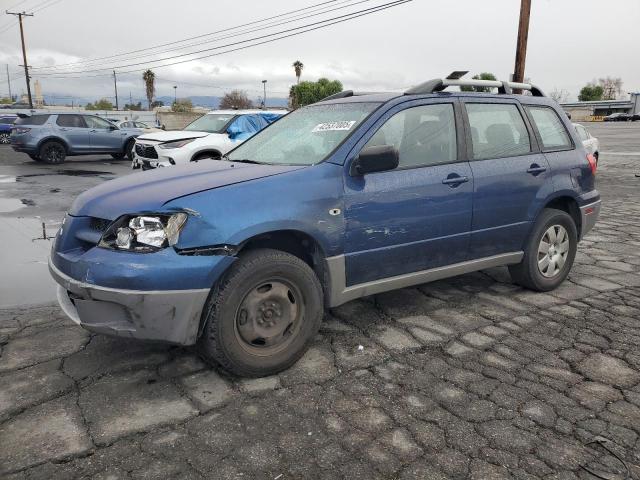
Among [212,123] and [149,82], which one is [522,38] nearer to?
[212,123]

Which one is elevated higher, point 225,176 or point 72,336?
point 225,176

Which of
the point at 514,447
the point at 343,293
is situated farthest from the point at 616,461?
the point at 343,293

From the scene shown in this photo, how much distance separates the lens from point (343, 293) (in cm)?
349

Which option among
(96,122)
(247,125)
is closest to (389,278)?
(247,125)

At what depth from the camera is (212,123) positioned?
11.8 meters

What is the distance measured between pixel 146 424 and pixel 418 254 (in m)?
2.11

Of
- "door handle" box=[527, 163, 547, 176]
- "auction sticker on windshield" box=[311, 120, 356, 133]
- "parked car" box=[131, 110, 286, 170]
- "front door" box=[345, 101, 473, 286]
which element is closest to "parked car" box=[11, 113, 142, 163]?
"parked car" box=[131, 110, 286, 170]

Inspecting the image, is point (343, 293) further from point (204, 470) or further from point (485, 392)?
point (204, 470)

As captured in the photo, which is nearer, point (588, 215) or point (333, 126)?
point (333, 126)

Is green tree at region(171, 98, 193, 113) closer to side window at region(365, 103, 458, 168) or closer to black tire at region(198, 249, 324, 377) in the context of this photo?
side window at region(365, 103, 458, 168)

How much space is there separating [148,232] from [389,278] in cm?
168

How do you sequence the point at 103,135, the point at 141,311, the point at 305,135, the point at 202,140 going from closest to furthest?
the point at 141,311
the point at 305,135
the point at 202,140
the point at 103,135

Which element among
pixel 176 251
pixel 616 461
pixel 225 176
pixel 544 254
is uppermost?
pixel 225 176

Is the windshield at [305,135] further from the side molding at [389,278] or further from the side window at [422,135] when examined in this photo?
the side molding at [389,278]
